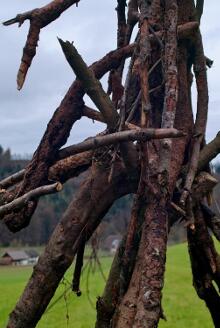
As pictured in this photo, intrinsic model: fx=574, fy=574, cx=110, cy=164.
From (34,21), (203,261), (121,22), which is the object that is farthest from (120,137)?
(121,22)

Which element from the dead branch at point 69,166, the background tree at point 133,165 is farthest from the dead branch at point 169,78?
the dead branch at point 69,166

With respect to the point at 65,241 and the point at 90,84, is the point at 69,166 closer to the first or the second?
the point at 65,241

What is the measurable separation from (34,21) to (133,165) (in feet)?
3.87

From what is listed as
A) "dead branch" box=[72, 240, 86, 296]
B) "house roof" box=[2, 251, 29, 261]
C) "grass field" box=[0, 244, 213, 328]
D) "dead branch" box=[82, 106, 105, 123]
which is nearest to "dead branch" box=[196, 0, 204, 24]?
"dead branch" box=[82, 106, 105, 123]

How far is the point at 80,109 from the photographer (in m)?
3.78

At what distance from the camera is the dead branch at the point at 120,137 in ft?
9.82

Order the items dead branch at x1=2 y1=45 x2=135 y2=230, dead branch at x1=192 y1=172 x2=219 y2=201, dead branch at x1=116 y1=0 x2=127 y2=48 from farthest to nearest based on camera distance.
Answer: dead branch at x1=116 y1=0 x2=127 y2=48
dead branch at x1=192 y1=172 x2=219 y2=201
dead branch at x1=2 y1=45 x2=135 y2=230

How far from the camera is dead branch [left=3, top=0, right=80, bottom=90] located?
3.70 metres

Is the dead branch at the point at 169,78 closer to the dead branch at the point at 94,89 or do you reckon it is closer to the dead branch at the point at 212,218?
the dead branch at the point at 94,89

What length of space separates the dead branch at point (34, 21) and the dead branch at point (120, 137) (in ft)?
1.71

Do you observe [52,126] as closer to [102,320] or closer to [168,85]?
[168,85]

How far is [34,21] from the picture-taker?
384cm

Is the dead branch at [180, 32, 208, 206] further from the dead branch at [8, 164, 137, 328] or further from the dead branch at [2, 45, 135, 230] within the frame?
the dead branch at [2, 45, 135, 230]

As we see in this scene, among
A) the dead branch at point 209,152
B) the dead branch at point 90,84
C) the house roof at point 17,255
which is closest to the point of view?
the dead branch at point 90,84
